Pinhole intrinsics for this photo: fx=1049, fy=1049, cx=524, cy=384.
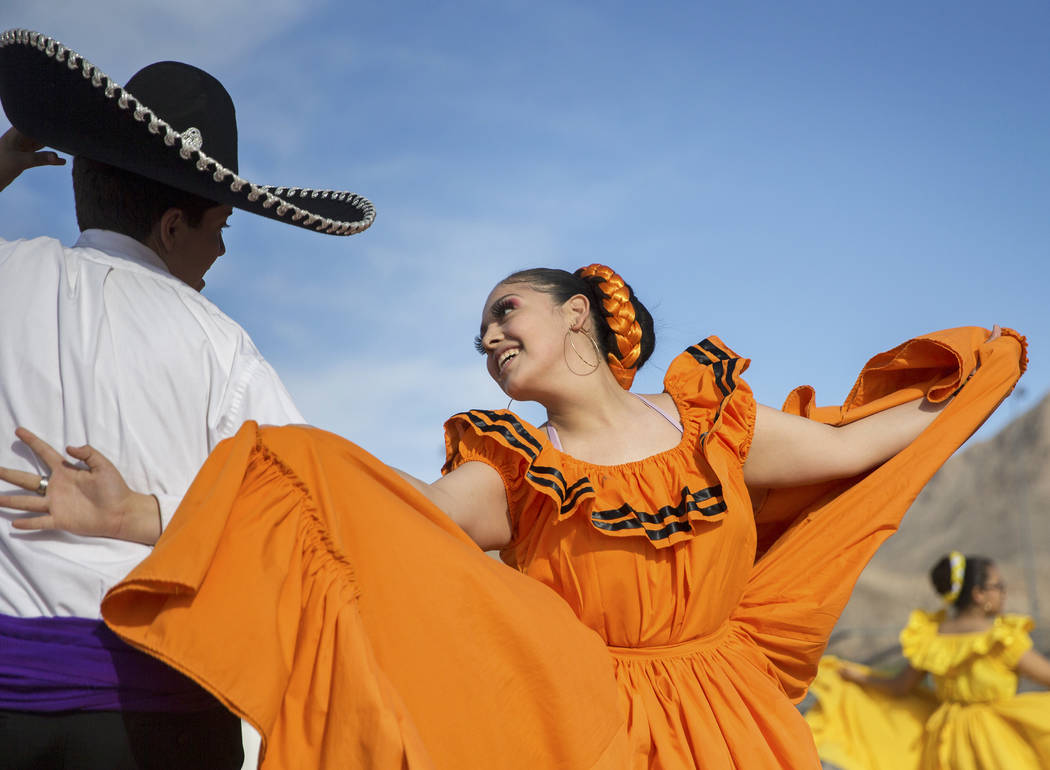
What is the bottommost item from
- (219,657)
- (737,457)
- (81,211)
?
(219,657)

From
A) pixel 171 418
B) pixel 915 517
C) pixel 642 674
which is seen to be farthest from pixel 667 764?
pixel 915 517

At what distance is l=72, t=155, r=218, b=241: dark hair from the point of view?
2148mm

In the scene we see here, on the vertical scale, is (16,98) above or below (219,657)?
above

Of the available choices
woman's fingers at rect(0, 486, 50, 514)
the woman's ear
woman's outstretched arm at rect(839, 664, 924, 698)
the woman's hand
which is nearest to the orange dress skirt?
the woman's hand

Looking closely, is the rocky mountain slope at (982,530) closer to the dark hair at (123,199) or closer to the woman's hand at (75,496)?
the dark hair at (123,199)

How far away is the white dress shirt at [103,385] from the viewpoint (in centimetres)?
183

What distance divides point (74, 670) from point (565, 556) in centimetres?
126

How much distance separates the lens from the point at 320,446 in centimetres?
211

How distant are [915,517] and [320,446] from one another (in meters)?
47.0

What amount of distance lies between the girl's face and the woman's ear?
0.04ft

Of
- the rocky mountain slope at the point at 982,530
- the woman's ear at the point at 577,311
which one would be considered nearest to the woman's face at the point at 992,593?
the woman's ear at the point at 577,311

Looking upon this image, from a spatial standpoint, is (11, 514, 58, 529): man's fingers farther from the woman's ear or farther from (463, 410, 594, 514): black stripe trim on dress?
the woman's ear

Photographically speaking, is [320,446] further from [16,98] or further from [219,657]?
[16,98]

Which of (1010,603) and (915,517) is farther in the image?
(915,517)
